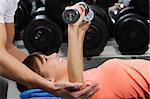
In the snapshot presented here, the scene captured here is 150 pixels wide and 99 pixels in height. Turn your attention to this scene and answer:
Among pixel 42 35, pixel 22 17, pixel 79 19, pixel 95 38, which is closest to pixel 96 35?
pixel 95 38

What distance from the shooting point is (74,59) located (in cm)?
139

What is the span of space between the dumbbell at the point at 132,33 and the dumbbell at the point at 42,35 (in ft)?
1.71

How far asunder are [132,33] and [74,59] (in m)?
1.79

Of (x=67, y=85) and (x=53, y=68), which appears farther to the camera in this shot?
(x=53, y=68)

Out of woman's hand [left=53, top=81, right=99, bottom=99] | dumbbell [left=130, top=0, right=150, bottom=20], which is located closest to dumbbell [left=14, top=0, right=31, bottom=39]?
dumbbell [left=130, top=0, right=150, bottom=20]

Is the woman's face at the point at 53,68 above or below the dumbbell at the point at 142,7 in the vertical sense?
below

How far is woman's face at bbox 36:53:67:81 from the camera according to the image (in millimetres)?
1591

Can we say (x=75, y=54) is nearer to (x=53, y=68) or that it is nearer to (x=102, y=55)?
(x=53, y=68)

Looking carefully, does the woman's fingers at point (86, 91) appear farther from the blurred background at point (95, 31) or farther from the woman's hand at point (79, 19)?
the blurred background at point (95, 31)

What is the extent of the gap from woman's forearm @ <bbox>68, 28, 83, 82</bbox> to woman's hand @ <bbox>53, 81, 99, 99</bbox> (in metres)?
0.05

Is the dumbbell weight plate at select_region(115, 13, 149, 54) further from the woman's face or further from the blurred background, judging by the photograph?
the woman's face

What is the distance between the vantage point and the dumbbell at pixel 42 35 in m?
3.01

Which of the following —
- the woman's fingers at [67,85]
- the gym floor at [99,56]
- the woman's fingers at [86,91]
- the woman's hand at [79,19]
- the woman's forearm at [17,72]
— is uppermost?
the woman's hand at [79,19]

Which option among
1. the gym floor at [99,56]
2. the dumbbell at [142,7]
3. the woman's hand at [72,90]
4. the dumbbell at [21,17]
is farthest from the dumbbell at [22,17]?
the woman's hand at [72,90]
